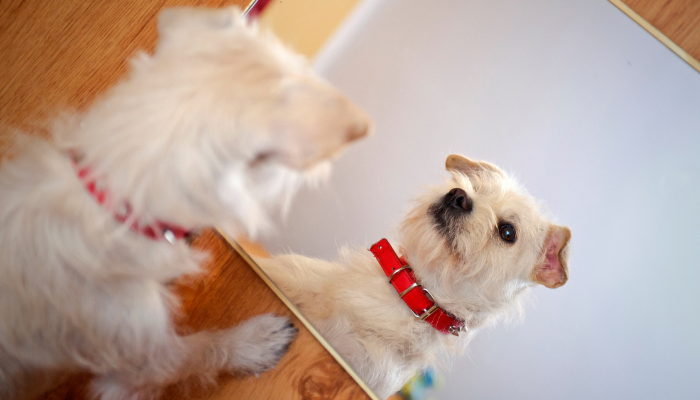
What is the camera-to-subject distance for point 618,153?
1.43 meters

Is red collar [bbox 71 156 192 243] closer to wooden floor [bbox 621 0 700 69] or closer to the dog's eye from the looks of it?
the dog's eye

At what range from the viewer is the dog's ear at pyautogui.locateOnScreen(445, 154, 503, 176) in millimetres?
1431

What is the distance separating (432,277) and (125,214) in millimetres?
1066

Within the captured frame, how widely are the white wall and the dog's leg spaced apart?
0.33 metres

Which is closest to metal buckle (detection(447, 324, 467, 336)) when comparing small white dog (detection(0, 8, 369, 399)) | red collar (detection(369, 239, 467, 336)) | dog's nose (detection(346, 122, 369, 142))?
red collar (detection(369, 239, 467, 336))

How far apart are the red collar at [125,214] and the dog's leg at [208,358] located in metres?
0.47

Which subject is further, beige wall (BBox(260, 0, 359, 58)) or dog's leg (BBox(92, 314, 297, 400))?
beige wall (BBox(260, 0, 359, 58))

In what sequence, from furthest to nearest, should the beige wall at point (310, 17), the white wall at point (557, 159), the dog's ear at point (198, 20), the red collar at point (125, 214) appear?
the beige wall at point (310, 17) < the white wall at point (557, 159) < the dog's ear at point (198, 20) < the red collar at point (125, 214)

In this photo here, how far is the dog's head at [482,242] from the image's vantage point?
1379mm

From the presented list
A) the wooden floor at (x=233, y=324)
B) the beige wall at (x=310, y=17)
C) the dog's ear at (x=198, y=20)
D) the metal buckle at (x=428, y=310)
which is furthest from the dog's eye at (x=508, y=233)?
the dog's ear at (x=198, y=20)

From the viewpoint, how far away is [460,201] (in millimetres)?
1439

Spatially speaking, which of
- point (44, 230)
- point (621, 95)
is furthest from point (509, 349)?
point (44, 230)

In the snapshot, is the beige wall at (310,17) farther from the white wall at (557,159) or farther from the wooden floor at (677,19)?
the wooden floor at (677,19)

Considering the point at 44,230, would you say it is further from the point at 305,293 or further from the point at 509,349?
the point at 509,349
